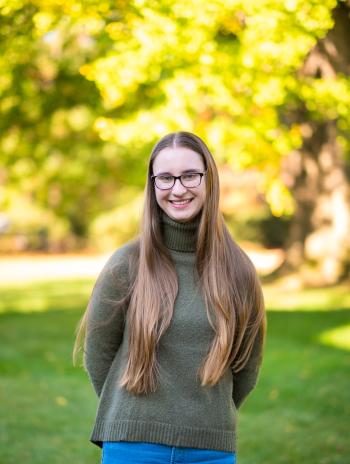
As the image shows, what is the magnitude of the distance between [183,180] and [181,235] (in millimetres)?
201

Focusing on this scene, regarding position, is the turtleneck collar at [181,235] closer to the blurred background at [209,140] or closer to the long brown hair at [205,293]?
the long brown hair at [205,293]

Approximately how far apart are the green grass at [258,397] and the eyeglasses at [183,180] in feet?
12.4

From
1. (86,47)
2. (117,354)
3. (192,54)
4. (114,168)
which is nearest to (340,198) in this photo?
(114,168)

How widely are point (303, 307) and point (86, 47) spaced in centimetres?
696

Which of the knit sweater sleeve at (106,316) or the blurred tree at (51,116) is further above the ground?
the blurred tree at (51,116)

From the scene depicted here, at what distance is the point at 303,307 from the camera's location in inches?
594

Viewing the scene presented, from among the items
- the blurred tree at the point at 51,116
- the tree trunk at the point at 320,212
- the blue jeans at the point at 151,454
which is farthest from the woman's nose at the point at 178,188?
the tree trunk at the point at 320,212

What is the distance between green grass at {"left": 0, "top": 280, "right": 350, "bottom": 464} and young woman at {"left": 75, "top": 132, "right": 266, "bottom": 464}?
349cm

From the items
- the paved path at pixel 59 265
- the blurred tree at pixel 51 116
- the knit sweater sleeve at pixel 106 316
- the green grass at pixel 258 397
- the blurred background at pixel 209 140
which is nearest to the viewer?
the knit sweater sleeve at pixel 106 316

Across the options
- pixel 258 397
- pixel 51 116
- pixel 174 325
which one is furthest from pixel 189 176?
pixel 51 116

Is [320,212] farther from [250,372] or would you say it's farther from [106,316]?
[106,316]

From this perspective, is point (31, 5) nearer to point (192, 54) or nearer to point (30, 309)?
point (192, 54)

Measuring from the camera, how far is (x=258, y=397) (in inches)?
316

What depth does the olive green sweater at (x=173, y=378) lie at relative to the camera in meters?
2.47
